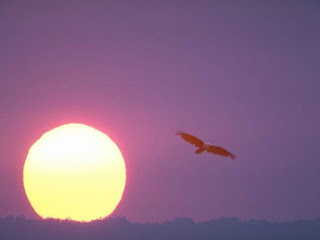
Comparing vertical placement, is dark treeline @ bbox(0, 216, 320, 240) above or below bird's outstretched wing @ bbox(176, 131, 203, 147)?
above

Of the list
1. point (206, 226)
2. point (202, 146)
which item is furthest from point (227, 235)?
point (202, 146)

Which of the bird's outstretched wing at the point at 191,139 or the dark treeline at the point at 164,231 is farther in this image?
the dark treeline at the point at 164,231

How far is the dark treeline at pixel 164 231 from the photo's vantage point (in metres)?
159

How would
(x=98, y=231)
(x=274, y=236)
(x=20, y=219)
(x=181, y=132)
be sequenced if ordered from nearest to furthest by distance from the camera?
1. (x=181, y=132)
2. (x=98, y=231)
3. (x=274, y=236)
4. (x=20, y=219)

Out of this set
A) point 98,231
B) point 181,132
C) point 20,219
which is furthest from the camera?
point 20,219

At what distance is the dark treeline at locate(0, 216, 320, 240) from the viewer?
158875 millimetres

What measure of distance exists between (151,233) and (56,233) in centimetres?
1845

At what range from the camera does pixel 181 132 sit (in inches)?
2955

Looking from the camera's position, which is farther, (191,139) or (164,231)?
(164,231)

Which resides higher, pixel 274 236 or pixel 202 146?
pixel 274 236

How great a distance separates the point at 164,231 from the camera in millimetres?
164250

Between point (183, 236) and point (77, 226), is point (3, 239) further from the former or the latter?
point (183, 236)

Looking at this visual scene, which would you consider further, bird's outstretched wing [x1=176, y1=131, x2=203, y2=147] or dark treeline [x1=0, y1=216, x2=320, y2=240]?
dark treeline [x1=0, y1=216, x2=320, y2=240]

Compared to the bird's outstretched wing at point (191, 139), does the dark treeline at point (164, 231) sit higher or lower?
higher
